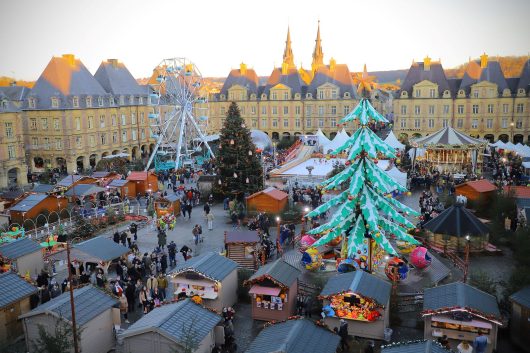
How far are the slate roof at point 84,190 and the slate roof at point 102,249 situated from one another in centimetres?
1107

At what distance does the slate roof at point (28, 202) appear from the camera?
86.8ft

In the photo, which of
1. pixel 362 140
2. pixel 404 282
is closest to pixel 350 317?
pixel 404 282

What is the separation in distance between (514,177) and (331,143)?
16230 millimetres

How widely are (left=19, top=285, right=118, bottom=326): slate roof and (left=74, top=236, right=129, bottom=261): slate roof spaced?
465 cm

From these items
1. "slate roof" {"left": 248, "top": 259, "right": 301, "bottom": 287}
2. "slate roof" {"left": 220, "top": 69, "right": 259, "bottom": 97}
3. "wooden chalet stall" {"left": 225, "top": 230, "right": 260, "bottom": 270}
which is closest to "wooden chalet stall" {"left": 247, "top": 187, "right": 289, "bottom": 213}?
"wooden chalet stall" {"left": 225, "top": 230, "right": 260, "bottom": 270}

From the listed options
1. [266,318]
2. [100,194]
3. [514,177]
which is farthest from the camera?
[514,177]

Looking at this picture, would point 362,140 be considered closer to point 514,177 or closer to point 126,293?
point 126,293

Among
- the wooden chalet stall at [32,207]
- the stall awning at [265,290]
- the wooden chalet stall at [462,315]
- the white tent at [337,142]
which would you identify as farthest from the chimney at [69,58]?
the wooden chalet stall at [462,315]

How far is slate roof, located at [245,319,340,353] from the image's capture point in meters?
11.1

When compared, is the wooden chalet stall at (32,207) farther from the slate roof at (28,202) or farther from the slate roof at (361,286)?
the slate roof at (361,286)

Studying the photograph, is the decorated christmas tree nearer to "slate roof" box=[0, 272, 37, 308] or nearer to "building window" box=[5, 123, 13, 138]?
"slate roof" box=[0, 272, 37, 308]

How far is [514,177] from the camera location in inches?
1366

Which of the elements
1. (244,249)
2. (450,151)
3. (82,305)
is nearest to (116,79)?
(450,151)

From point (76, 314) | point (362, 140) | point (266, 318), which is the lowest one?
point (266, 318)
